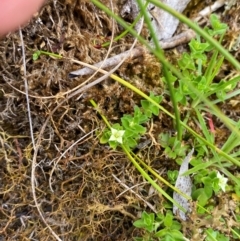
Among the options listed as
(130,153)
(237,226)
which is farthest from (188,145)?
(237,226)

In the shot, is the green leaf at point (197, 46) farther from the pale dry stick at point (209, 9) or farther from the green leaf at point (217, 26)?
the pale dry stick at point (209, 9)

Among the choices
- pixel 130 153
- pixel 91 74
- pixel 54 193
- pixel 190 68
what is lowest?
pixel 54 193

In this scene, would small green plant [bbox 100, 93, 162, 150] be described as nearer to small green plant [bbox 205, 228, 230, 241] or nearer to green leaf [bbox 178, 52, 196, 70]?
green leaf [bbox 178, 52, 196, 70]

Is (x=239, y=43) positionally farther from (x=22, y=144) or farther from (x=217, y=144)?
(x=22, y=144)

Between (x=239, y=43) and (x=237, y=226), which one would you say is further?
(x=239, y=43)

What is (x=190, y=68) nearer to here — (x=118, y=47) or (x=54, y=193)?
(x=118, y=47)

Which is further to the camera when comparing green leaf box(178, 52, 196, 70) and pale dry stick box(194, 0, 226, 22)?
pale dry stick box(194, 0, 226, 22)

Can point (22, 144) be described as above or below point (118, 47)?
below

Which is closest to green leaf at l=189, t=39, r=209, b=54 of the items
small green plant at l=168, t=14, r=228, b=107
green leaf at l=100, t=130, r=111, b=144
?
small green plant at l=168, t=14, r=228, b=107
